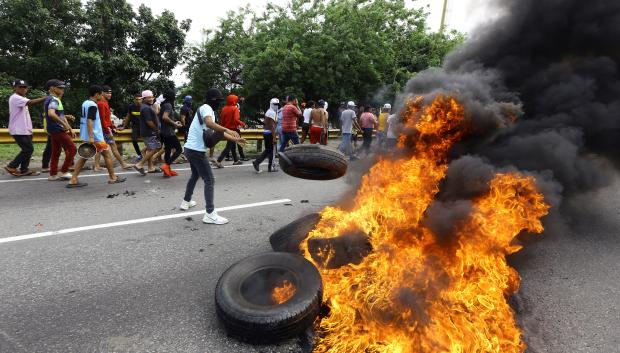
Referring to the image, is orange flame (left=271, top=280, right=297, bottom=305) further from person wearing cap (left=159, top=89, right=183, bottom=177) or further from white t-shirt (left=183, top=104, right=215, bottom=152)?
person wearing cap (left=159, top=89, right=183, bottom=177)

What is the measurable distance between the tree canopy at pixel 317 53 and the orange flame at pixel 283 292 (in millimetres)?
15057

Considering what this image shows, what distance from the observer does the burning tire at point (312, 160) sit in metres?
3.86

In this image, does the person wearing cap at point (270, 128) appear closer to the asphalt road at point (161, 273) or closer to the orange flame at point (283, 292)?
the asphalt road at point (161, 273)

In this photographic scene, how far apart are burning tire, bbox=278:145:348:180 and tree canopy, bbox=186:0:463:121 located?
1379 cm

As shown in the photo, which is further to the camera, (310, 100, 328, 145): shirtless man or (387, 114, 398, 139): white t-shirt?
(310, 100, 328, 145): shirtless man

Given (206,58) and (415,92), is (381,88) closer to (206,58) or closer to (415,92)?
(206,58)

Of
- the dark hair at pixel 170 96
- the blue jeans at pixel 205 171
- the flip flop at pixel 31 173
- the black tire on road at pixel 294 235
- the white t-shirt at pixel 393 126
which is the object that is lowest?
the flip flop at pixel 31 173

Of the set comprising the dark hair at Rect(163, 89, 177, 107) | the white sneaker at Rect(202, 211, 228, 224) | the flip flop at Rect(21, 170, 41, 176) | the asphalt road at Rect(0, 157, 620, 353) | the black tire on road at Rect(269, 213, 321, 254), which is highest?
the dark hair at Rect(163, 89, 177, 107)

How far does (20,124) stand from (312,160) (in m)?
7.25

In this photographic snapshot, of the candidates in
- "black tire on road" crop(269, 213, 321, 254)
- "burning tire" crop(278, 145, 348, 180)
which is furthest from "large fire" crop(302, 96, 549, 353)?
"burning tire" crop(278, 145, 348, 180)

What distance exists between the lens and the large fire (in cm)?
261

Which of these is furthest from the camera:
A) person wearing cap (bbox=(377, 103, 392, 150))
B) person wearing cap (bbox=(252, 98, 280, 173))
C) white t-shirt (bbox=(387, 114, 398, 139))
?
person wearing cap (bbox=(377, 103, 392, 150))

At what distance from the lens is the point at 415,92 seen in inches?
178

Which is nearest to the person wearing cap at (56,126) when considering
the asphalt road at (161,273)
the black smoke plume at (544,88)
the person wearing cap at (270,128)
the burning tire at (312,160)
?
the asphalt road at (161,273)
